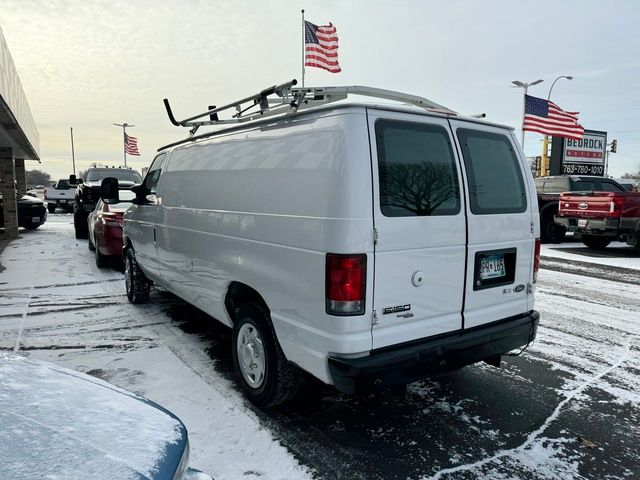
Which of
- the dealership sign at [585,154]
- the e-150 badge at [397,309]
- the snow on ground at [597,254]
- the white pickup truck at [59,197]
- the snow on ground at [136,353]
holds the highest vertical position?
the dealership sign at [585,154]

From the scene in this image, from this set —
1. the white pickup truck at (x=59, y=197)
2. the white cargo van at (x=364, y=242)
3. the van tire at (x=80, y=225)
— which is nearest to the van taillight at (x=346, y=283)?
the white cargo van at (x=364, y=242)

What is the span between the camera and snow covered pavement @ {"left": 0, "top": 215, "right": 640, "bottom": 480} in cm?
286

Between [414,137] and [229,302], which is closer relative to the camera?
[414,137]

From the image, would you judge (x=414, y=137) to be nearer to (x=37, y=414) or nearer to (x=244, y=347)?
(x=244, y=347)

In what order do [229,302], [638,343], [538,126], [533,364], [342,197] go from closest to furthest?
[342,197], [229,302], [533,364], [638,343], [538,126]

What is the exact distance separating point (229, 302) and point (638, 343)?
14.7ft

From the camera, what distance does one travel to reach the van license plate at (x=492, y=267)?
3.41 meters

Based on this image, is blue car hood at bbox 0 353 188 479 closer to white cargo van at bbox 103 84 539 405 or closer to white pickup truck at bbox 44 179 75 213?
white cargo van at bbox 103 84 539 405

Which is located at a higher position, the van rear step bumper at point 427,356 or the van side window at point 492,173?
the van side window at point 492,173

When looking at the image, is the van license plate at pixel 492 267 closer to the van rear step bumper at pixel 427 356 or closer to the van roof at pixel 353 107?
the van rear step bumper at pixel 427 356

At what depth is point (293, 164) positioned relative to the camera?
3098 mm

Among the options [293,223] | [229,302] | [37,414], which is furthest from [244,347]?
[37,414]

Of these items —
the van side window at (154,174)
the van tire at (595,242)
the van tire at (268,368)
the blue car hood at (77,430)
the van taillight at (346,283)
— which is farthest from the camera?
A: the van tire at (595,242)

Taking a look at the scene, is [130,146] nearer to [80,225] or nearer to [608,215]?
[80,225]
